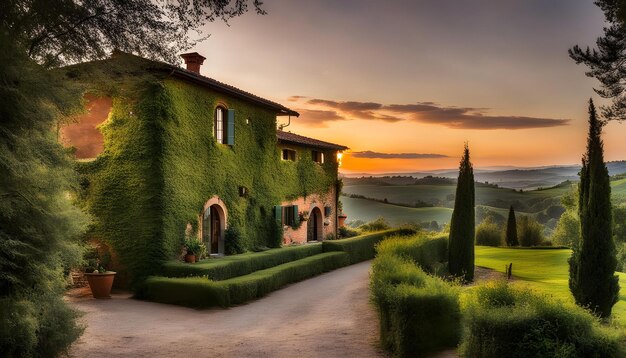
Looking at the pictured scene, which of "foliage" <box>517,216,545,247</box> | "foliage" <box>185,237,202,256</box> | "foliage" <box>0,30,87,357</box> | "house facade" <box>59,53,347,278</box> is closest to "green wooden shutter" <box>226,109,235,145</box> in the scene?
"house facade" <box>59,53,347,278</box>

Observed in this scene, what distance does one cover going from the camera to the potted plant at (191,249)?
1748cm

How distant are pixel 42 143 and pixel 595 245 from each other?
42.8ft

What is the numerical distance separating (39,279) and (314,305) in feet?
27.0

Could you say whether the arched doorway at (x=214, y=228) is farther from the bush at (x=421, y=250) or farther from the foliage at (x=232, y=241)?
the bush at (x=421, y=250)

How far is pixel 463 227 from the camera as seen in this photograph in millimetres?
20953

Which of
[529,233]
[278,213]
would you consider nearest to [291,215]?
[278,213]

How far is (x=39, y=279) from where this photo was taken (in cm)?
787

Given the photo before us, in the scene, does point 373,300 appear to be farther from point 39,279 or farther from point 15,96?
point 15,96

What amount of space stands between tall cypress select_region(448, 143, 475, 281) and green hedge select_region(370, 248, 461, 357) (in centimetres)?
1132

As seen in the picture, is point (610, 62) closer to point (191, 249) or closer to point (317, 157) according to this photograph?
point (191, 249)

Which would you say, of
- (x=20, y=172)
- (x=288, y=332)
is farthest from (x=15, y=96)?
(x=288, y=332)

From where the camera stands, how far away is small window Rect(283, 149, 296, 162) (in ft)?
88.8

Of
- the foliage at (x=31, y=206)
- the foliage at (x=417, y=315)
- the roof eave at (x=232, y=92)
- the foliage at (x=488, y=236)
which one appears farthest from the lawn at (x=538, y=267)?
the foliage at (x=31, y=206)

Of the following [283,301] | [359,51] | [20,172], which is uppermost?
[359,51]
